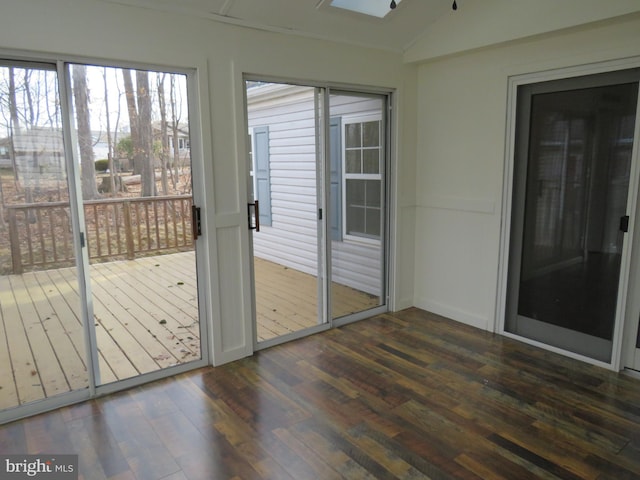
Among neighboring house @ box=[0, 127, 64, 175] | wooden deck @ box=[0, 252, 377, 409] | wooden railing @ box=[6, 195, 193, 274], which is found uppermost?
neighboring house @ box=[0, 127, 64, 175]

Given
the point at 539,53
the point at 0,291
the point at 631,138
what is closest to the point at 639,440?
the point at 631,138

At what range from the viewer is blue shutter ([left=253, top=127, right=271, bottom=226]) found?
5.91 meters

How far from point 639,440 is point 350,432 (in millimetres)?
1546

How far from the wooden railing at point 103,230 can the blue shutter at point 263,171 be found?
9.62 ft

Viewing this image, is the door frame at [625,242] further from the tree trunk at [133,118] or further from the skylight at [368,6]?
the tree trunk at [133,118]

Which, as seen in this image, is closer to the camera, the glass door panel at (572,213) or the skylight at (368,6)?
the glass door panel at (572,213)

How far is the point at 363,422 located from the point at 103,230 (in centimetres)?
199

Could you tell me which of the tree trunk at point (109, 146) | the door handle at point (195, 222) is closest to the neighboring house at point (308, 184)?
the door handle at point (195, 222)

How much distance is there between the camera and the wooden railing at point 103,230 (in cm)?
259

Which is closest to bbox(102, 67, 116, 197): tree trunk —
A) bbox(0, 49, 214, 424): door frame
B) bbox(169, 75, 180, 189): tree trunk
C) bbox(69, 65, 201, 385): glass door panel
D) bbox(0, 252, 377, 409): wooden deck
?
bbox(69, 65, 201, 385): glass door panel

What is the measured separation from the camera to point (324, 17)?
330cm

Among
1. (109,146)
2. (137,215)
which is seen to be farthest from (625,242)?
(109,146)

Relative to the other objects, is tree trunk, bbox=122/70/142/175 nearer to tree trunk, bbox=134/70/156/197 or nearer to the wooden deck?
tree trunk, bbox=134/70/156/197

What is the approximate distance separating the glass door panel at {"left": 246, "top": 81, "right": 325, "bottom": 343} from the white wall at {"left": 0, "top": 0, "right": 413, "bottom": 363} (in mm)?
1190
